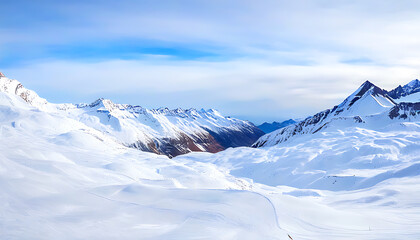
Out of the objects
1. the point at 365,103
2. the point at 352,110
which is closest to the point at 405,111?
the point at 365,103

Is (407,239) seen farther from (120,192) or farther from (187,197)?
(120,192)

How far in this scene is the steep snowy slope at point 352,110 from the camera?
166m

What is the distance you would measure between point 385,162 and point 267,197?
69697mm

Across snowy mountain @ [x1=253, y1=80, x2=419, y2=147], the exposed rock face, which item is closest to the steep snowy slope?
snowy mountain @ [x1=253, y1=80, x2=419, y2=147]

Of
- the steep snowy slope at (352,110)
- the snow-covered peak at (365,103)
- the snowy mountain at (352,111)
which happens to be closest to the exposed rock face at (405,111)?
the snowy mountain at (352,111)

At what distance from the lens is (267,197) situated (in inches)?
704

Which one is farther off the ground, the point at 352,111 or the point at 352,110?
the point at 352,110

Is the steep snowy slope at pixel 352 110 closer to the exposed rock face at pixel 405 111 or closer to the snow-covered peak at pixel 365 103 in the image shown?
the snow-covered peak at pixel 365 103

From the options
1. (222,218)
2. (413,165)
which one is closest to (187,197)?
(222,218)

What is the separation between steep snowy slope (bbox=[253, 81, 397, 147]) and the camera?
166 m

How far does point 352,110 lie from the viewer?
173 metres

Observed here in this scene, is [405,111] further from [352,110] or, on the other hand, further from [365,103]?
[352,110]

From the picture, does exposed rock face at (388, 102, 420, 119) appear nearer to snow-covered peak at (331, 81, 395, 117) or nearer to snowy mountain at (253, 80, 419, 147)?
snowy mountain at (253, 80, 419, 147)

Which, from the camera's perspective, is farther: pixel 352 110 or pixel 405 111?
pixel 352 110
